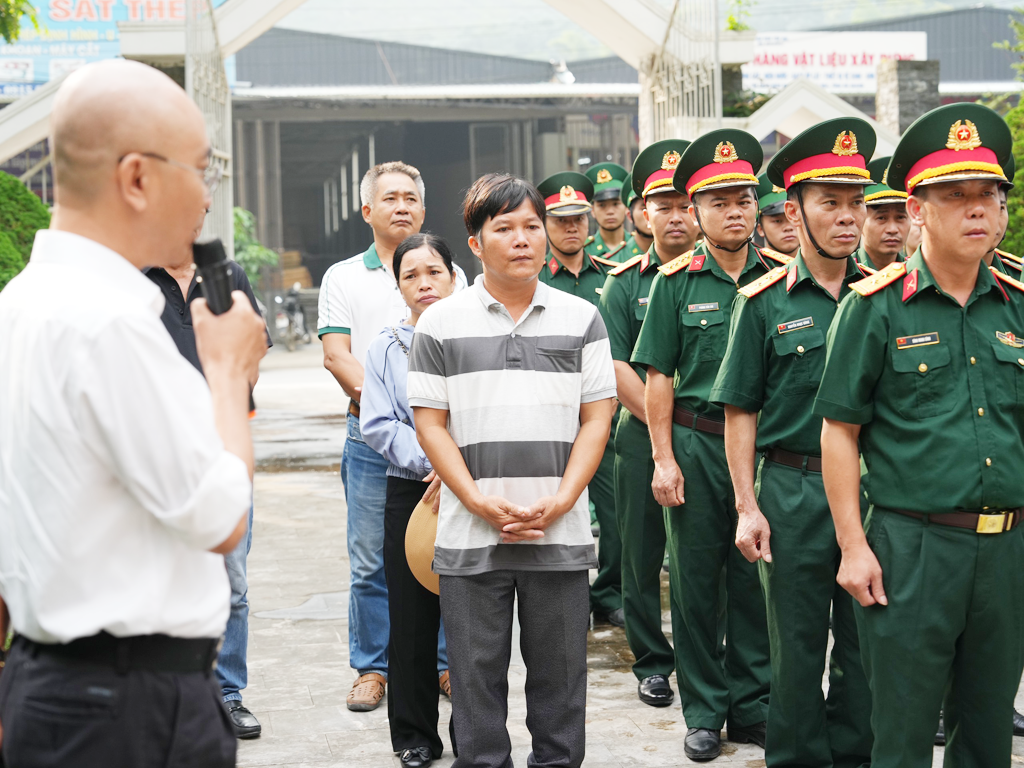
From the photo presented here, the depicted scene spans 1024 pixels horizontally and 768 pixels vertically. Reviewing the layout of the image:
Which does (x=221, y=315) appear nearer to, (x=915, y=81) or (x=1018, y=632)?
(x=1018, y=632)

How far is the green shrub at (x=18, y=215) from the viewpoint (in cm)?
916

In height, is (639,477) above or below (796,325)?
below

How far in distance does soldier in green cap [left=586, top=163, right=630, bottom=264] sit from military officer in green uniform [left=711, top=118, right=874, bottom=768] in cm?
409

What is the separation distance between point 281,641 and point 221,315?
12.2 feet

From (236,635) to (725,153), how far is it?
2471 millimetres

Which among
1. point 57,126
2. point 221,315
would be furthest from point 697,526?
point 57,126

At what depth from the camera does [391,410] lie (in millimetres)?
3932

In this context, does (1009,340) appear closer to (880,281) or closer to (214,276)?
(880,281)

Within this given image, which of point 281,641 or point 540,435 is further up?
point 540,435

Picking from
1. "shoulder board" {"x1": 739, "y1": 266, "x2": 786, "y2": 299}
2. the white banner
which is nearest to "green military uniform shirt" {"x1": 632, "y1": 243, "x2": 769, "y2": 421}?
"shoulder board" {"x1": 739, "y1": 266, "x2": 786, "y2": 299}

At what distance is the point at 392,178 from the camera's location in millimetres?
4656

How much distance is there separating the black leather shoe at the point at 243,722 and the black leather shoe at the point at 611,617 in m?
2.04

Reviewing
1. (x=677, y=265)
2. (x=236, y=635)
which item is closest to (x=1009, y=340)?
(x=677, y=265)

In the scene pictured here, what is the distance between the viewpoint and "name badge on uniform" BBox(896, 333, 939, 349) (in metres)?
2.86
